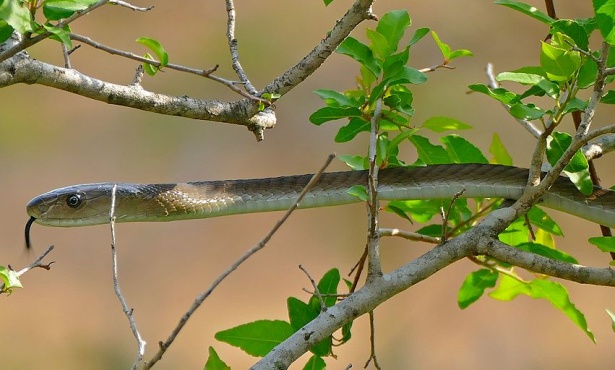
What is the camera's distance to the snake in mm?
1457

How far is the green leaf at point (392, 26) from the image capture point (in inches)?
48.0

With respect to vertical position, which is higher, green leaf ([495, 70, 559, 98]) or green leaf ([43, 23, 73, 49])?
green leaf ([495, 70, 559, 98])

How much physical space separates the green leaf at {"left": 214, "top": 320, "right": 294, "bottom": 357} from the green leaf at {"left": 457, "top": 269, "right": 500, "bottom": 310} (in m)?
0.45

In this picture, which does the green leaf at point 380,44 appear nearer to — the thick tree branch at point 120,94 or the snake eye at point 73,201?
the thick tree branch at point 120,94

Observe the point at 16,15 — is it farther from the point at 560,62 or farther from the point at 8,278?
the point at 560,62

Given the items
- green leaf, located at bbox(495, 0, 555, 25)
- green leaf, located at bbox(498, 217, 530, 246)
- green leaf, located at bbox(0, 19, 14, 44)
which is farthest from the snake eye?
green leaf, located at bbox(495, 0, 555, 25)

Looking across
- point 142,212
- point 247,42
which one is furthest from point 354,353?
point 142,212

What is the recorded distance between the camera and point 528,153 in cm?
386

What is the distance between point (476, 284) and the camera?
1.43 m

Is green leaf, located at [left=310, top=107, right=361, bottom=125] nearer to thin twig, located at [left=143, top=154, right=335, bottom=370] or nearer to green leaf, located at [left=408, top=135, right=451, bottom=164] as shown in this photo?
green leaf, located at [left=408, top=135, right=451, bottom=164]

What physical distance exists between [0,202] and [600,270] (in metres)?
3.56

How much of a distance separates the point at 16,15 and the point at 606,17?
2.29 feet

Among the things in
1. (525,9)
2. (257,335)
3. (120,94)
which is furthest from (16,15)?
(525,9)

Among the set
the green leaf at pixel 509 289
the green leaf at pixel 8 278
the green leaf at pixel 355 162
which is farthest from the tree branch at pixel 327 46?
the green leaf at pixel 509 289
